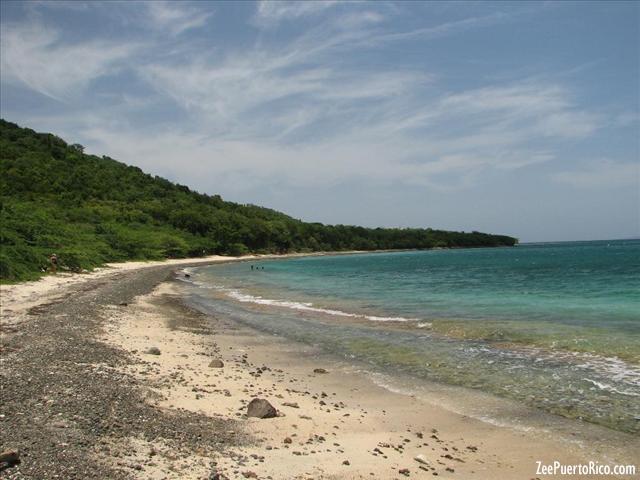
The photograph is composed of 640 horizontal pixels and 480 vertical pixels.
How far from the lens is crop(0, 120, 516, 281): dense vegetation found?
39.8 meters

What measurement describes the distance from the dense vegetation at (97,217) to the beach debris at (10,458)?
81.8 feet

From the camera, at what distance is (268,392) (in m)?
9.23

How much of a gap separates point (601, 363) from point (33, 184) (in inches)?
3738

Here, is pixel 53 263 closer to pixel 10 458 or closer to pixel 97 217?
pixel 10 458

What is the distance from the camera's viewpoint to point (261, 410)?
299 inches

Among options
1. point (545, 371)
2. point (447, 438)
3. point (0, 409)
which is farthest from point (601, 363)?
point (0, 409)

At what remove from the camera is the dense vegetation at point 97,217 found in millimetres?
39812

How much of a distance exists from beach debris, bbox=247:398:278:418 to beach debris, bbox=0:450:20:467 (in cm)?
348

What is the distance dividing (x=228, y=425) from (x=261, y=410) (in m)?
0.67

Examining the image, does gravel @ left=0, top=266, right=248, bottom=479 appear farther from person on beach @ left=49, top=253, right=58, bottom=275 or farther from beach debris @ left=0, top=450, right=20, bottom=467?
person on beach @ left=49, top=253, right=58, bottom=275

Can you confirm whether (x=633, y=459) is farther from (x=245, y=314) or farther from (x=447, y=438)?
(x=245, y=314)

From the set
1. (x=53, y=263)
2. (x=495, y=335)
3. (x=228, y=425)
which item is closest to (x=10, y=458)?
(x=228, y=425)

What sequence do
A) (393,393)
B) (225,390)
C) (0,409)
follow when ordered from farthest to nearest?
(393,393) → (225,390) → (0,409)

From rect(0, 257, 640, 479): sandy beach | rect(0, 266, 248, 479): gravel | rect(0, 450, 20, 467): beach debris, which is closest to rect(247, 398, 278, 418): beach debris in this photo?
rect(0, 257, 640, 479): sandy beach
